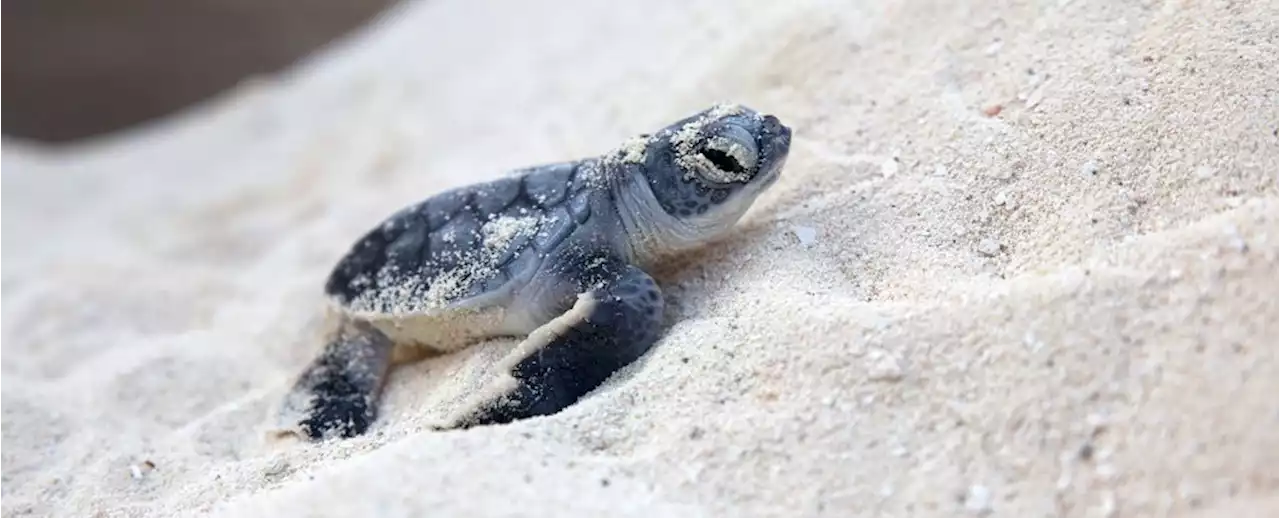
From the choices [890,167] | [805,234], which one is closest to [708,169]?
[805,234]

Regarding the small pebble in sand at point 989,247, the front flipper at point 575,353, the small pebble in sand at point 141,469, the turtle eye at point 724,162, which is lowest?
the small pebble in sand at point 989,247

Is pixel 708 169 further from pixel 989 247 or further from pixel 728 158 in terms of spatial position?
pixel 989 247

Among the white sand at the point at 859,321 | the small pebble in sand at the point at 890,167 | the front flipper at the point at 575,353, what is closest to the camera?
the white sand at the point at 859,321

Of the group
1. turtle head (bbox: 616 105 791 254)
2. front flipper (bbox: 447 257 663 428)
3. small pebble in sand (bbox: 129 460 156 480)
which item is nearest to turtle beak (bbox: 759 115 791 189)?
turtle head (bbox: 616 105 791 254)

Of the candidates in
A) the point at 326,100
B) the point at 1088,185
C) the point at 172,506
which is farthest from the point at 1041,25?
the point at 326,100

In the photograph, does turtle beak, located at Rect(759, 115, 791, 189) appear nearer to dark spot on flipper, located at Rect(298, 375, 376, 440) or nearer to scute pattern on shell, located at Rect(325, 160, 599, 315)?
scute pattern on shell, located at Rect(325, 160, 599, 315)

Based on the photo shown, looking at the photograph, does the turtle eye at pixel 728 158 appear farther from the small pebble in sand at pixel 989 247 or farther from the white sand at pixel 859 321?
the small pebble in sand at pixel 989 247

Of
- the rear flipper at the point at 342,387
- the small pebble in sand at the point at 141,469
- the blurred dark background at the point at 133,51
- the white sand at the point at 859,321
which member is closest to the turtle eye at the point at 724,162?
the white sand at the point at 859,321
